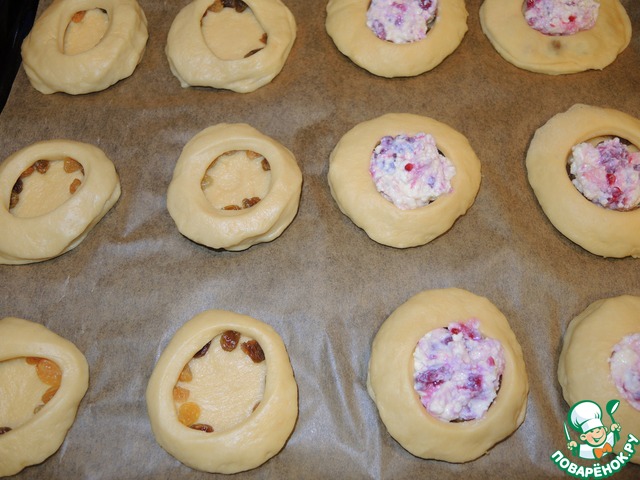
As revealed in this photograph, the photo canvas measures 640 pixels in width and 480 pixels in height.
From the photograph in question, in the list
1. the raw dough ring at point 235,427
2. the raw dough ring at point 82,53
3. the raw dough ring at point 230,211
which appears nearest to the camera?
the raw dough ring at point 235,427

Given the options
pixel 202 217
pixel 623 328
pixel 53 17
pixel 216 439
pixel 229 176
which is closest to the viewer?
pixel 216 439

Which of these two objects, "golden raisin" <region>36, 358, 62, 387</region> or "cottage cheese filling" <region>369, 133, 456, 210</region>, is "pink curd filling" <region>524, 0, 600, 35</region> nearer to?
"cottage cheese filling" <region>369, 133, 456, 210</region>

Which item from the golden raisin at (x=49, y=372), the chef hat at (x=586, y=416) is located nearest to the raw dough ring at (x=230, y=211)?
the golden raisin at (x=49, y=372)

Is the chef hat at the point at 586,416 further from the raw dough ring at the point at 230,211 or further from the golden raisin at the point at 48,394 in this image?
the golden raisin at the point at 48,394

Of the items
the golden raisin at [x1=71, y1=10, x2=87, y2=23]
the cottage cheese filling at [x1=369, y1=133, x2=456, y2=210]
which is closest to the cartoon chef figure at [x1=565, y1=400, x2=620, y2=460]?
the cottage cheese filling at [x1=369, y1=133, x2=456, y2=210]

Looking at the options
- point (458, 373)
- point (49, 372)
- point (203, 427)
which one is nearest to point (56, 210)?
point (49, 372)

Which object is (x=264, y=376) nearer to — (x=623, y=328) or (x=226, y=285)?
(x=226, y=285)

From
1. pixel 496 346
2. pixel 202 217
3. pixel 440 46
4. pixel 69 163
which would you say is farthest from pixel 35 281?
pixel 440 46
